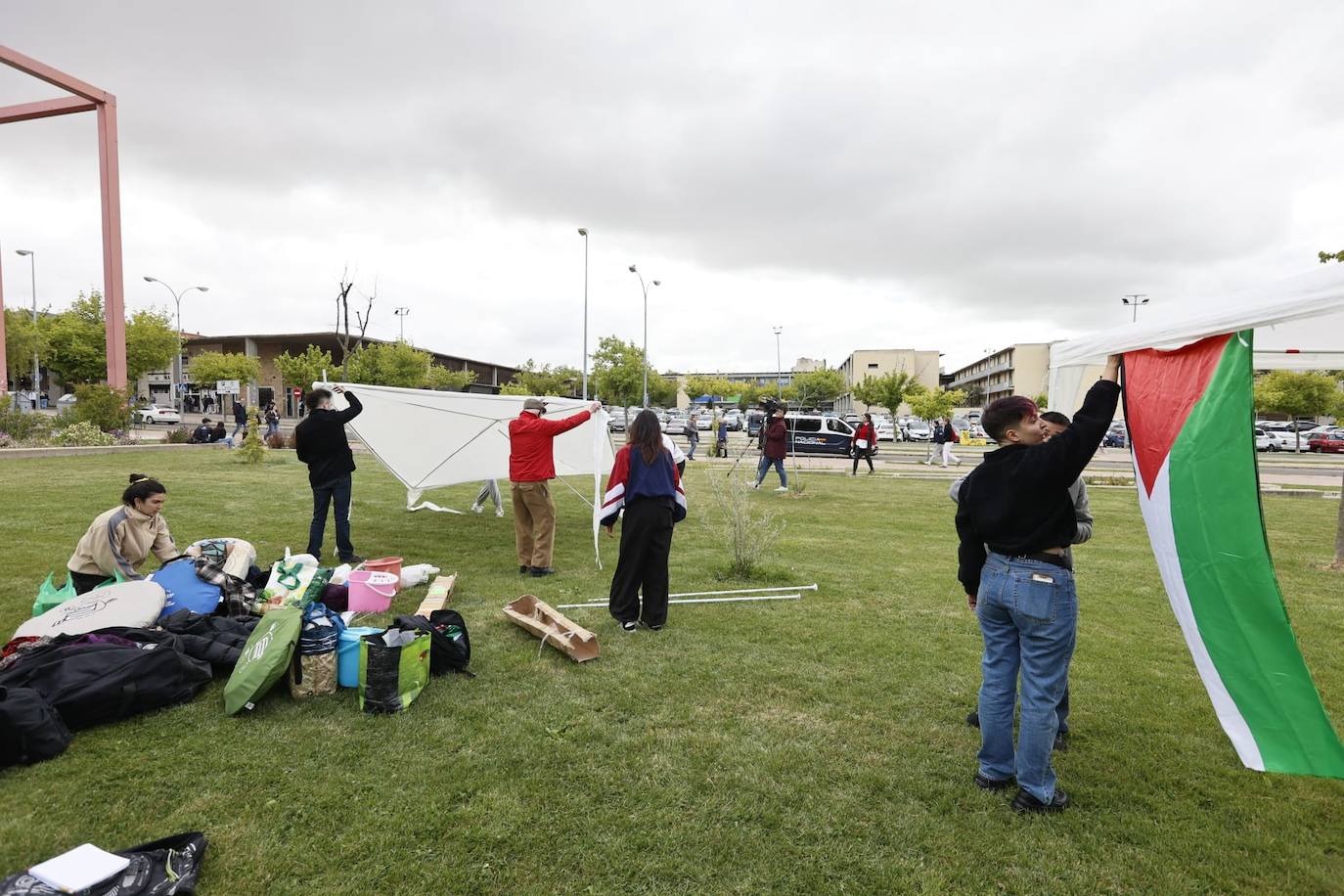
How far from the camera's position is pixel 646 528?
5.47m

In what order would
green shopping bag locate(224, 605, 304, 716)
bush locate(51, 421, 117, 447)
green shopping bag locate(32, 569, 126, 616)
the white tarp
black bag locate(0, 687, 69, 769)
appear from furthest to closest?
bush locate(51, 421, 117, 447) → the white tarp → green shopping bag locate(32, 569, 126, 616) → green shopping bag locate(224, 605, 304, 716) → black bag locate(0, 687, 69, 769)

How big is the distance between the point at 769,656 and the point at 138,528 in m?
4.90

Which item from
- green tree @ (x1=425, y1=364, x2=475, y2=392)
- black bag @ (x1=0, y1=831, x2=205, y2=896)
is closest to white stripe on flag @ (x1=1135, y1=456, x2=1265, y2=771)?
black bag @ (x1=0, y1=831, x2=205, y2=896)

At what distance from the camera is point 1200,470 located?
2725 mm

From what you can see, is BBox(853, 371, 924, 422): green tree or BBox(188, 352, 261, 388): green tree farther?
BBox(853, 371, 924, 422): green tree

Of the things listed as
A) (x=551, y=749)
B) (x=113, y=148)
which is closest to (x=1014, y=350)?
(x=113, y=148)

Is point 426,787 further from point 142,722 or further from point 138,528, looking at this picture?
point 138,528

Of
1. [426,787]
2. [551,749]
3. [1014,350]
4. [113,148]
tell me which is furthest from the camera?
[1014,350]

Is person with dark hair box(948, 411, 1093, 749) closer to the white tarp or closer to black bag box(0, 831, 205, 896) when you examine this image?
black bag box(0, 831, 205, 896)

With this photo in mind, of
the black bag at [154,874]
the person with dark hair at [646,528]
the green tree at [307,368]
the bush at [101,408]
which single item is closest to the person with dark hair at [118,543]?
the black bag at [154,874]

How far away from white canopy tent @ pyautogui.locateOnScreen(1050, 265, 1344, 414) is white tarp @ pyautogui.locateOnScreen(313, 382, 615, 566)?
17.9ft

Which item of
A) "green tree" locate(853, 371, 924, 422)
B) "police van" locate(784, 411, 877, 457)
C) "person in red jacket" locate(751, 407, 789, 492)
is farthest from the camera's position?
"green tree" locate(853, 371, 924, 422)

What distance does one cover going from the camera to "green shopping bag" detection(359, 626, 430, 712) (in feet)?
12.5

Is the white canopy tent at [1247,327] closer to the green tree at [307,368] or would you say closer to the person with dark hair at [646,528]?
the person with dark hair at [646,528]
